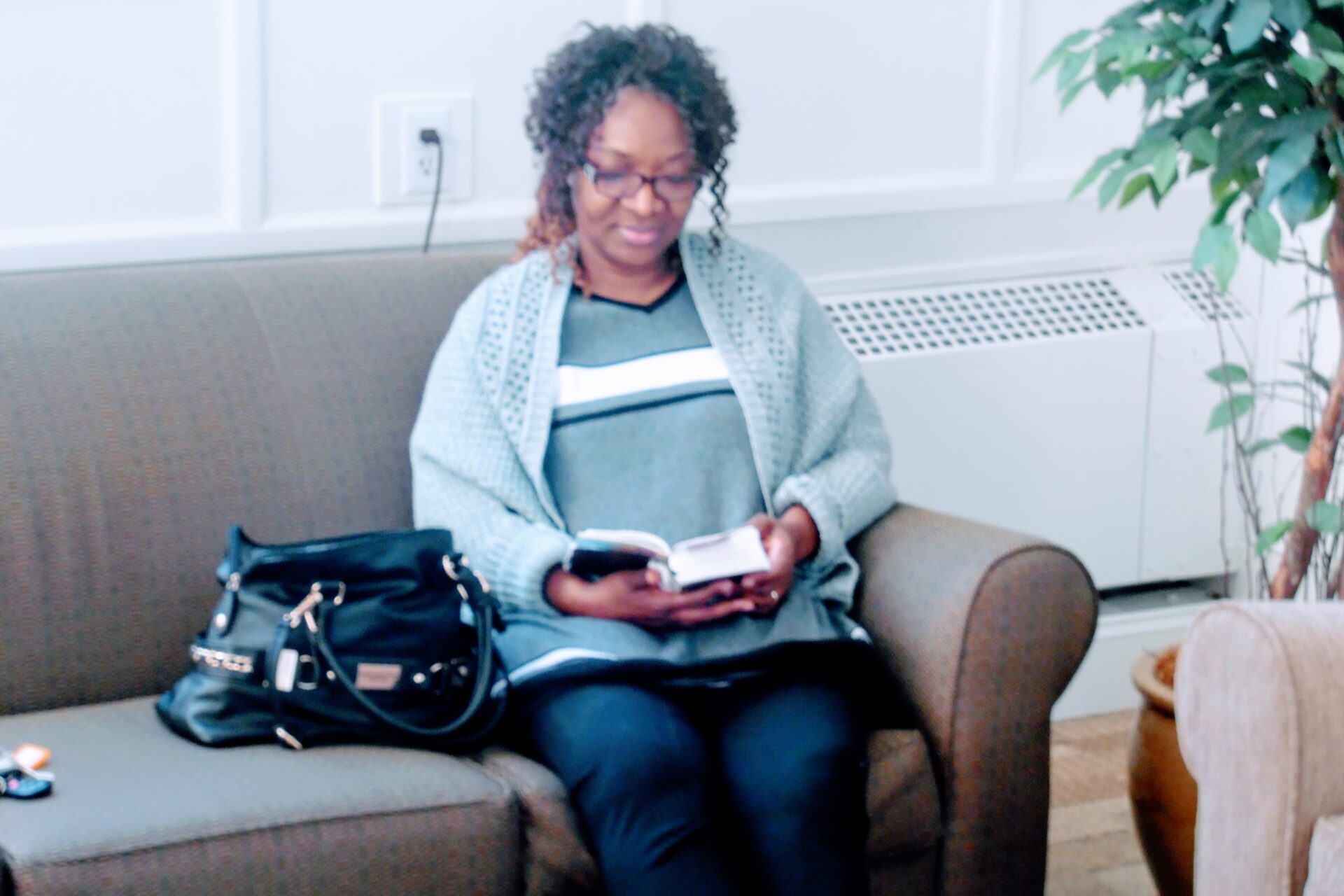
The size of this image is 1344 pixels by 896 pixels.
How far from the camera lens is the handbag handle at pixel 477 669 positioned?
1683 mm

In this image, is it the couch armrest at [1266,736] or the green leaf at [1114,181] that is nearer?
the couch armrest at [1266,736]

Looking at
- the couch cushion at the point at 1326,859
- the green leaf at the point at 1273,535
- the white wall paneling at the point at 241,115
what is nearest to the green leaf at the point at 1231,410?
the green leaf at the point at 1273,535

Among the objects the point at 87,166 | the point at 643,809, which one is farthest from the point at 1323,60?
the point at 87,166

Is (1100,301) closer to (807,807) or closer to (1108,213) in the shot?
(1108,213)

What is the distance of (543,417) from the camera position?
1.92 meters

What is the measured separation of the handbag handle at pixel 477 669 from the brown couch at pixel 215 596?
0.10 ft

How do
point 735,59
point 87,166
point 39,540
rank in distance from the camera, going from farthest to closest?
1. point 735,59
2. point 87,166
3. point 39,540

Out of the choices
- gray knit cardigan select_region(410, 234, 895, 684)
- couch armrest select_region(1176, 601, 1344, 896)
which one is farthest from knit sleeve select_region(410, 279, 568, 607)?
couch armrest select_region(1176, 601, 1344, 896)

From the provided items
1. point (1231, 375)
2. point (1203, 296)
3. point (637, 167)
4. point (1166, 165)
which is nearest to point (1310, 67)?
point (1166, 165)

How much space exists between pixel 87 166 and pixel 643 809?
45.4 inches

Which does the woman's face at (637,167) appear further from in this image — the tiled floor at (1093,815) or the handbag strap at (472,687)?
the tiled floor at (1093,815)

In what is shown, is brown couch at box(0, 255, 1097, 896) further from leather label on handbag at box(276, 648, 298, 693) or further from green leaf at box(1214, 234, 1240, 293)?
green leaf at box(1214, 234, 1240, 293)

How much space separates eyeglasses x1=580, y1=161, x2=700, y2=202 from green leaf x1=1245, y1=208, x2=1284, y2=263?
650mm

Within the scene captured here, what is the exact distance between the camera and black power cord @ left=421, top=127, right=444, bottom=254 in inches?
92.6
